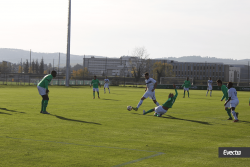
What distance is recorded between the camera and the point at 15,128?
440 inches

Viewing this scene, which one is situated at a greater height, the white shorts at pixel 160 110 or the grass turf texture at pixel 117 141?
the white shorts at pixel 160 110

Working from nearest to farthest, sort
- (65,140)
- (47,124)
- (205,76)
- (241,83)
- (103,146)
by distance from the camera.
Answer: (103,146), (65,140), (47,124), (241,83), (205,76)

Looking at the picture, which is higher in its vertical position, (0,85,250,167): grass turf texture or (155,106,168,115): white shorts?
(155,106,168,115): white shorts

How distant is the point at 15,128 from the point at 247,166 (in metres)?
7.82

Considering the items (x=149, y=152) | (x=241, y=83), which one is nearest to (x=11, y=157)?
(x=149, y=152)

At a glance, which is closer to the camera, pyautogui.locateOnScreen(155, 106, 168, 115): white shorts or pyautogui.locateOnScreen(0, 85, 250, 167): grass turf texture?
pyautogui.locateOnScreen(0, 85, 250, 167): grass turf texture

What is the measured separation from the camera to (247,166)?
6.69 meters

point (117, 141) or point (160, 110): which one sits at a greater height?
point (160, 110)

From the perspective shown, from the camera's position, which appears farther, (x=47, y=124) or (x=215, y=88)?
(x=215, y=88)

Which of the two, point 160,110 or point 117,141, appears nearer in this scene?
point 117,141

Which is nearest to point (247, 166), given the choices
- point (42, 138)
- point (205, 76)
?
point (42, 138)

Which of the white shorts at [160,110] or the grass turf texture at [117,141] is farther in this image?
the white shorts at [160,110]

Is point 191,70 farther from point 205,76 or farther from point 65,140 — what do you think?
point 65,140

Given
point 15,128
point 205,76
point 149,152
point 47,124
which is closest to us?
point 149,152
